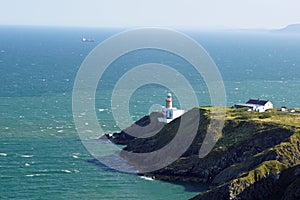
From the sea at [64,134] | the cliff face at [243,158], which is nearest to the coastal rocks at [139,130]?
the cliff face at [243,158]

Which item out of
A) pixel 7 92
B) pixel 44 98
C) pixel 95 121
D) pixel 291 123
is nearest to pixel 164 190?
pixel 291 123

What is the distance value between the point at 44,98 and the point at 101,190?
213 ft

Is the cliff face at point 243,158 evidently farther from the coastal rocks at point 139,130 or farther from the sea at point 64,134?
the sea at point 64,134

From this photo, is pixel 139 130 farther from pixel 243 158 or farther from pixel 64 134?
pixel 243 158

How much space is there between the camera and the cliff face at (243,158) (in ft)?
209

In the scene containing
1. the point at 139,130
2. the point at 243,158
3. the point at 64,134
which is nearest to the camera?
the point at 243,158

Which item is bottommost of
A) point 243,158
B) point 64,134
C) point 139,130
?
point 243,158

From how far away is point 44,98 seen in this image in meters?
131

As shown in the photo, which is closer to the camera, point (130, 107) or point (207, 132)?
point (207, 132)

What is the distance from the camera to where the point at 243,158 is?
251 ft

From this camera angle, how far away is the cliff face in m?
63.8

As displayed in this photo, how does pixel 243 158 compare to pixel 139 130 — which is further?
pixel 139 130

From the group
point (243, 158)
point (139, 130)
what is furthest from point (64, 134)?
point (243, 158)

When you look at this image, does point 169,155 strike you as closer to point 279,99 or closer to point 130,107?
point 130,107
